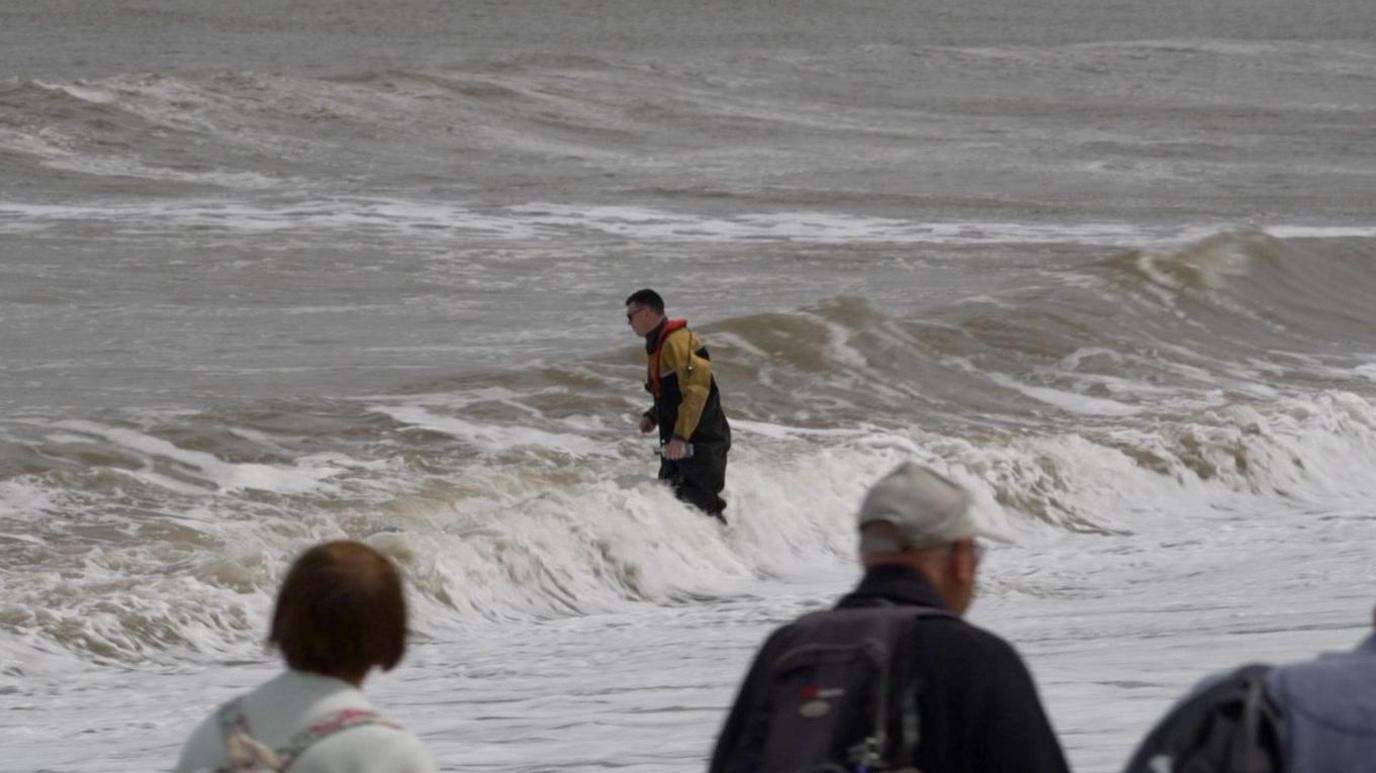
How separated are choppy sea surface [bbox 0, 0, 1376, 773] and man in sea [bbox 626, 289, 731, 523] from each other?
2.52 ft

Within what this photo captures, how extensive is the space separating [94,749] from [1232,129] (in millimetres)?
39148

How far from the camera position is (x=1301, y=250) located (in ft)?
82.3

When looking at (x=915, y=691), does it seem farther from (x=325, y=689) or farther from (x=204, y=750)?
(x=204, y=750)

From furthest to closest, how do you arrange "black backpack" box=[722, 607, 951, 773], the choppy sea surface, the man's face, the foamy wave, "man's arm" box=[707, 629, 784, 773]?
the foamy wave
the man's face
the choppy sea surface
"man's arm" box=[707, 629, 784, 773]
"black backpack" box=[722, 607, 951, 773]

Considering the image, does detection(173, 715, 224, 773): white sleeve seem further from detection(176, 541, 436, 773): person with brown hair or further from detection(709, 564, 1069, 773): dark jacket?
detection(709, 564, 1069, 773): dark jacket

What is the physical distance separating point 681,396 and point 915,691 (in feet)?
25.6

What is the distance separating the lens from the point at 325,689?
119 inches

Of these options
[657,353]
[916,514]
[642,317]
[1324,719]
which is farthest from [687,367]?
[1324,719]

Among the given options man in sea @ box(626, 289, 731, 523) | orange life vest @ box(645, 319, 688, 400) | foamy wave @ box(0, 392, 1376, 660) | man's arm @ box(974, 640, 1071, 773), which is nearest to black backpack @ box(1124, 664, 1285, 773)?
man's arm @ box(974, 640, 1071, 773)

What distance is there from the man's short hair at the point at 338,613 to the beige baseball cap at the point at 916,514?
0.61 m

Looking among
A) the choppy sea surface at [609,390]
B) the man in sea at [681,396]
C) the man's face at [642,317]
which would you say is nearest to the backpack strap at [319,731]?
the choppy sea surface at [609,390]

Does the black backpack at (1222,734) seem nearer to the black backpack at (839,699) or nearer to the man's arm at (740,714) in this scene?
the black backpack at (839,699)

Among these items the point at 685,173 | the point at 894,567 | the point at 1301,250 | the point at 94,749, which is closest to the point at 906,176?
the point at 685,173

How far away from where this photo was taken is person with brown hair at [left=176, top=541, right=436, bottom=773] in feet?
9.73
